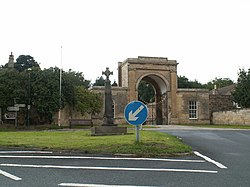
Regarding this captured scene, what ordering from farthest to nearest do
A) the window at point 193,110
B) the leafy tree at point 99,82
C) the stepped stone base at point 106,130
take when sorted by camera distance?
the leafy tree at point 99,82 → the window at point 193,110 → the stepped stone base at point 106,130

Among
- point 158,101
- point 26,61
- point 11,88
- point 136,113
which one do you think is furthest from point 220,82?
point 136,113

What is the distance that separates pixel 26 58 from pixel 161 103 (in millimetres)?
36324

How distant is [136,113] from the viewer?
1156cm

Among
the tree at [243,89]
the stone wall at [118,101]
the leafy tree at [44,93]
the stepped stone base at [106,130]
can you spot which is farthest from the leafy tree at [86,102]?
the stepped stone base at [106,130]

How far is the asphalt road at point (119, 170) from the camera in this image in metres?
6.82

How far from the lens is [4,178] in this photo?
23.7 feet

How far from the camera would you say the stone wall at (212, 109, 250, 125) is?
4098 centimetres

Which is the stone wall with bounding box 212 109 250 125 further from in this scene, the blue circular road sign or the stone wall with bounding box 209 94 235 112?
the blue circular road sign

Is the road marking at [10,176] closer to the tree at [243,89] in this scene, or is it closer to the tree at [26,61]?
the tree at [243,89]

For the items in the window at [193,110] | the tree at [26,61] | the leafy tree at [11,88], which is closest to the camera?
the leafy tree at [11,88]

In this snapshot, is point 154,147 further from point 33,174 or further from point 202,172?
point 33,174

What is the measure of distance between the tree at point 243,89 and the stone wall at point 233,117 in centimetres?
232

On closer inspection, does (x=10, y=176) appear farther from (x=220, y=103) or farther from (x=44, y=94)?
(x=220, y=103)

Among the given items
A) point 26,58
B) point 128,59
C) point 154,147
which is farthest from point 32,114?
point 26,58
